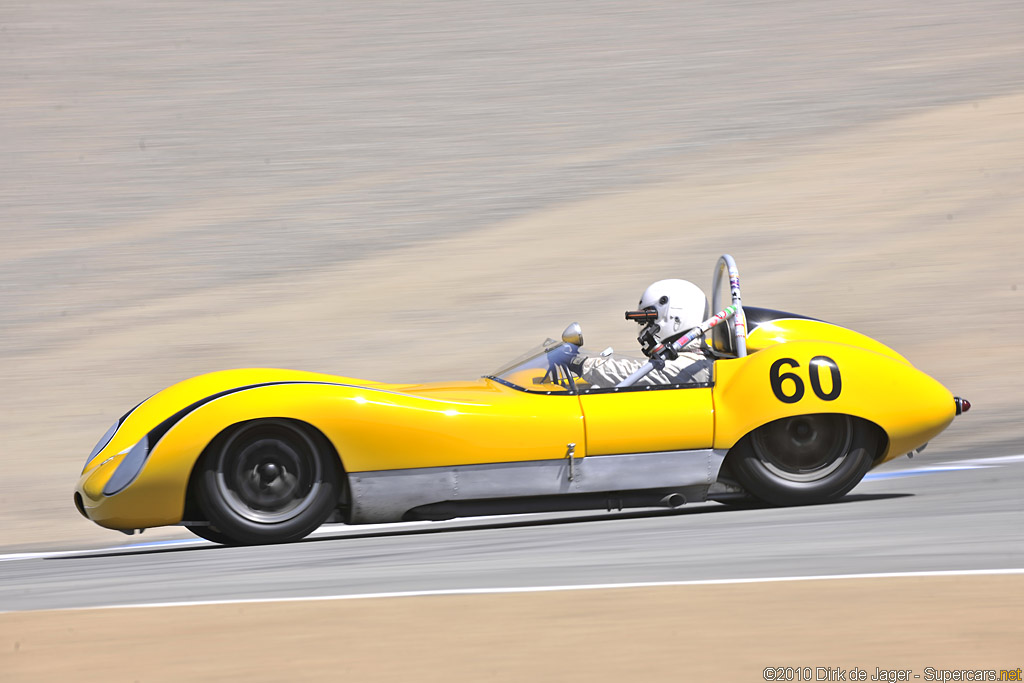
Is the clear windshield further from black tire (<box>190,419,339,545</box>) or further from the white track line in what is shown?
the white track line

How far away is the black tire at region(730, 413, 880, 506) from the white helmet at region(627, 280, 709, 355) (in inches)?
29.5

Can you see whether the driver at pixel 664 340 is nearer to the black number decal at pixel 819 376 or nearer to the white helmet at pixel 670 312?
the white helmet at pixel 670 312

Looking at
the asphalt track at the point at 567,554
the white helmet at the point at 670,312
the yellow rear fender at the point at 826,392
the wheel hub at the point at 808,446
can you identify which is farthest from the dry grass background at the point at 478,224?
the white helmet at the point at 670,312

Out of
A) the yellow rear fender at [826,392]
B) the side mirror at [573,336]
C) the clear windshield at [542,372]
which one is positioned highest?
the side mirror at [573,336]

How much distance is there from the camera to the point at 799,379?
7.01m

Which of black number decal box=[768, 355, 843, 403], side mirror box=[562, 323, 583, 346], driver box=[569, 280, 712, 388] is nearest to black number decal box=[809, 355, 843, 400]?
black number decal box=[768, 355, 843, 403]

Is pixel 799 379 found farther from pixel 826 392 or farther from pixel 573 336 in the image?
pixel 573 336

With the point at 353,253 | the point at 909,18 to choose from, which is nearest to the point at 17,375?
the point at 353,253

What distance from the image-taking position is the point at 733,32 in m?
23.3

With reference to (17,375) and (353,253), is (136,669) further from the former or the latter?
→ (353,253)

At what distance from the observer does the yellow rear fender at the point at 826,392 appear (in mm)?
6957

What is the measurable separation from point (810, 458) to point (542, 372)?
1536 mm

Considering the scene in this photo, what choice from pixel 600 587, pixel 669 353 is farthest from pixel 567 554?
pixel 669 353

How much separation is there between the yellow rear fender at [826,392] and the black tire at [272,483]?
6.83 ft
